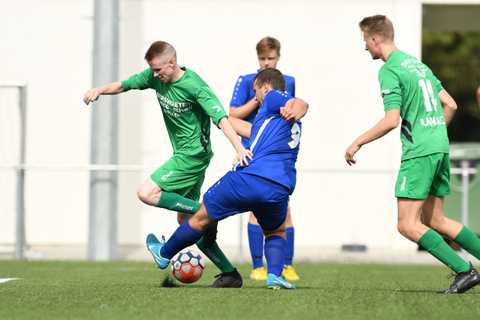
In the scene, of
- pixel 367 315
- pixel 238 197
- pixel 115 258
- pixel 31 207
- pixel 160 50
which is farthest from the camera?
pixel 31 207

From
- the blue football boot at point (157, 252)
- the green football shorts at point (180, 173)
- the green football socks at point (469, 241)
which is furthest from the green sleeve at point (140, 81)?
the green football socks at point (469, 241)

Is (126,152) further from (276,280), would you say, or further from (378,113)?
(276,280)

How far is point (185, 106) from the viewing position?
935 centimetres

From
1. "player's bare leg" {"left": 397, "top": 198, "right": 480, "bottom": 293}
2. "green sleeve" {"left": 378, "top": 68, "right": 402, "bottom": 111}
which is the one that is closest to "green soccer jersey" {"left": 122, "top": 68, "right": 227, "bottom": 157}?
"green sleeve" {"left": 378, "top": 68, "right": 402, "bottom": 111}

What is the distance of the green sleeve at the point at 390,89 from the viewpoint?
834 cm

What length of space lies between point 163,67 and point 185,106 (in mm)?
365

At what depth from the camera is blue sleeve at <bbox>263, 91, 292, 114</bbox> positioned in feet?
28.1

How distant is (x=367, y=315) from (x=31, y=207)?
1051 centimetres

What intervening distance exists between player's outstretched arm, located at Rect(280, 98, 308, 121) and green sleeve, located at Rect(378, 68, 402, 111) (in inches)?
22.9

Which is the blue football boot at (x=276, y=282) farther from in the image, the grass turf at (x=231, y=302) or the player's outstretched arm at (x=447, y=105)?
the player's outstretched arm at (x=447, y=105)

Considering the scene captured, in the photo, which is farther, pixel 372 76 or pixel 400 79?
pixel 372 76

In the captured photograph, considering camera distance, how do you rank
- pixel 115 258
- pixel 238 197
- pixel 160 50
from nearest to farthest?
pixel 238 197 < pixel 160 50 < pixel 115 258

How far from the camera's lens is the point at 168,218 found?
1714 cm

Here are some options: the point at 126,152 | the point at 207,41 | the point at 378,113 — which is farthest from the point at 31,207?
the point at 378,113
